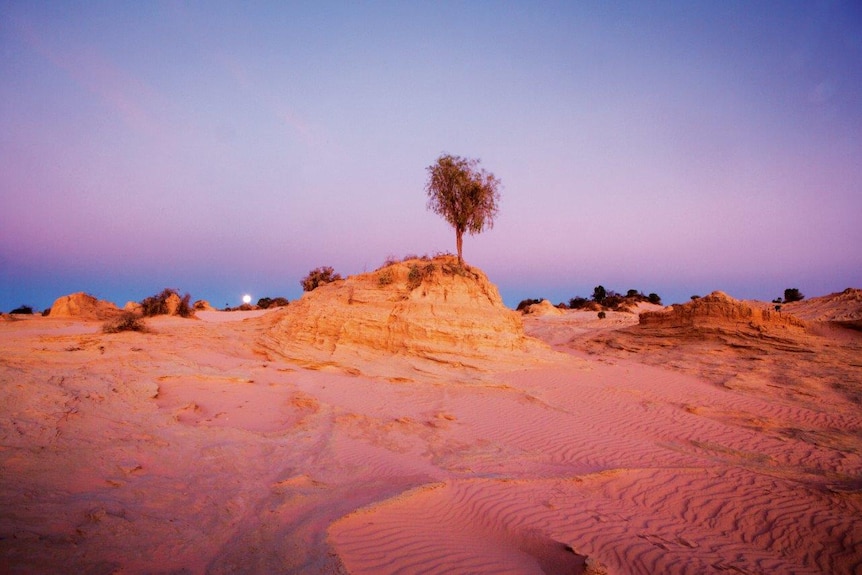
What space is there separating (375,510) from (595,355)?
17.7 meters

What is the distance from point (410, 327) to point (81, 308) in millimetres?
21088

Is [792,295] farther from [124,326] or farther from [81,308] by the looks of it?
[81,308]

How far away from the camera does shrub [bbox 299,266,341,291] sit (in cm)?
2536

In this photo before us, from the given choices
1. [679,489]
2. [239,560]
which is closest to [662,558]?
[679,489]

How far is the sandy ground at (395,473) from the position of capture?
390 cm

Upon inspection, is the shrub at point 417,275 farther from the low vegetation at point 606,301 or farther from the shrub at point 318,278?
the low vegetation at point 606,301

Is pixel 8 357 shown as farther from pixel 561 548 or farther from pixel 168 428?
pixel 561 548

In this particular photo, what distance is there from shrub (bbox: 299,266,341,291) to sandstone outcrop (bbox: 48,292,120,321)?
11133 mm

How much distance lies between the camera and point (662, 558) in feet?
→ 14.8

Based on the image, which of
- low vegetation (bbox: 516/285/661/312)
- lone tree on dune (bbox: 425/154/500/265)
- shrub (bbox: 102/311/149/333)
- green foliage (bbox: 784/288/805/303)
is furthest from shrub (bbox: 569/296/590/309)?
shrub (bbox: 102/311/149/333)

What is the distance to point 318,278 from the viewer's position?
2553cm

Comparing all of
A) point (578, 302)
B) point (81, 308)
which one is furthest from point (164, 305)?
point (578, 302)

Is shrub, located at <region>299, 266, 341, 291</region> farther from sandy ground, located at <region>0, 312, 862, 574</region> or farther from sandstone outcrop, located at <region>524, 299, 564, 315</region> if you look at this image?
sandstone outcrop, located at <region>524, 299, 564, 315</region>

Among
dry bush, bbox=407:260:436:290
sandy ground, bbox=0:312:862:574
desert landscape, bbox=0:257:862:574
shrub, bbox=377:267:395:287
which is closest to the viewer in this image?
sandy ground, bbox=0:312:862:574
